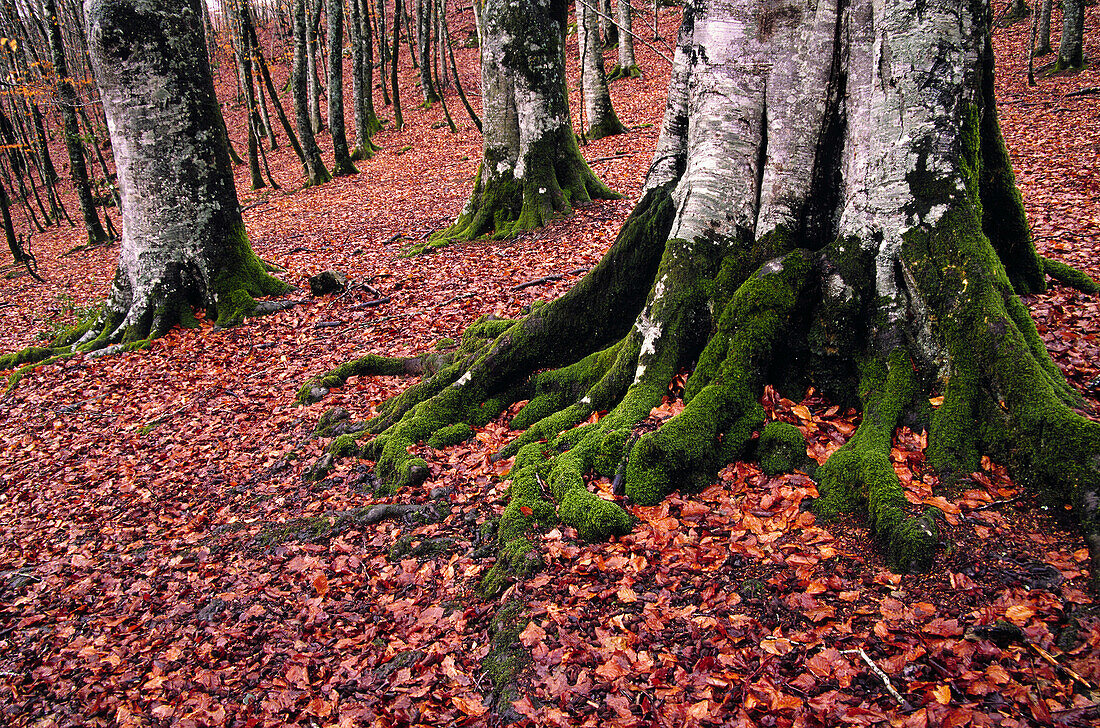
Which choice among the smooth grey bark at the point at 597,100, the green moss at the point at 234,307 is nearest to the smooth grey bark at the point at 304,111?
the smooth grey bark at the point at 597,100

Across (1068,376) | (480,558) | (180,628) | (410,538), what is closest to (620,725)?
(480,558)

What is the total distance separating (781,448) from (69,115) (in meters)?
19.6

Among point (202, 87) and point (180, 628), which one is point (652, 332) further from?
point (202, 87)

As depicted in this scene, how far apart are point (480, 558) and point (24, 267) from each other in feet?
62.9

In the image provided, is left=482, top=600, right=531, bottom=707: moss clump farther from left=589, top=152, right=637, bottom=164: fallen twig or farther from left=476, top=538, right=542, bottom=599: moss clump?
left=589, top=152, right=637, bottom=164: fallen twig

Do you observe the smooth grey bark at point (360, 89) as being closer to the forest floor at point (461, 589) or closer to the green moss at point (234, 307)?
the green moss at point (234, 307)

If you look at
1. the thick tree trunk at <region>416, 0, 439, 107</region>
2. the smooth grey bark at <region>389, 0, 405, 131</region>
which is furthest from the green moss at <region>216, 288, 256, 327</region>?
the thick tree trunk at <region>416, 0, 439, 107</region>

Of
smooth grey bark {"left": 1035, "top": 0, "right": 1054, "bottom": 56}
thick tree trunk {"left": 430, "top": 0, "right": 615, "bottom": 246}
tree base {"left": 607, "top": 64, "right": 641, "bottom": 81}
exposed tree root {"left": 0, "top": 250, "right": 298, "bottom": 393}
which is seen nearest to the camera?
exposed tree root {"left": 0, "top": 250, "right": 298, "bottom": 393}

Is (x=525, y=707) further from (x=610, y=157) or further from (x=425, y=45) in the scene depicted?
(x=425, y=45)

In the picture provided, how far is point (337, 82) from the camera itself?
19.0m

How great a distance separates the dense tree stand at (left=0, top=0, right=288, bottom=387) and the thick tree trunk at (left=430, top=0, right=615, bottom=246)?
3.50 m

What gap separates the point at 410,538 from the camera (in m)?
4.29

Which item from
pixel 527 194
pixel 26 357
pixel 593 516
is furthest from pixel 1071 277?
pixel 26 357

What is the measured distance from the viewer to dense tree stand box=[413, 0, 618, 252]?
10.2m
